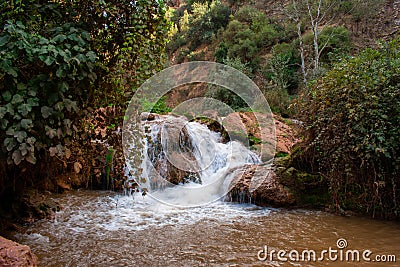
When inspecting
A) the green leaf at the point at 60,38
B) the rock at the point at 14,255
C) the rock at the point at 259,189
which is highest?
the green leaf at the point at 60,38

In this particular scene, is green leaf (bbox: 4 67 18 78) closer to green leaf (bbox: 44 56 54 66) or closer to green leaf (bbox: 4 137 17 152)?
green leaf (bbox: 44 56 54 66)

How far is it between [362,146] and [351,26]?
44.6 feet

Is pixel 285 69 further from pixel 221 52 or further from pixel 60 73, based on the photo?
pixel 60 73

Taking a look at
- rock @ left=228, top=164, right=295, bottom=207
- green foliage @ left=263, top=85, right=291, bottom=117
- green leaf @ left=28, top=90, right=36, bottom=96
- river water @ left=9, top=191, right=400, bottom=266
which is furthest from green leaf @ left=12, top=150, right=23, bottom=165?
green foliage @ left=263, top=85, right=291, bottom=117

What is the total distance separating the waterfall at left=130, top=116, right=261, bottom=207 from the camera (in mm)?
5977

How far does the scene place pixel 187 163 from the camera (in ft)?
22.4

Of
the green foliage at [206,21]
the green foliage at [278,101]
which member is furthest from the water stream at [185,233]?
the green foliage at [206,21]

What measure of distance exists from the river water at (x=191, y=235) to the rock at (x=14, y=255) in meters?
0.59

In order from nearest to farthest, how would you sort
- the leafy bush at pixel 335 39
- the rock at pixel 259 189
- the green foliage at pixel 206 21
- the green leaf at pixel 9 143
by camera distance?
the green leaf at pixel 9 143 < the rock at pixel 259 189 < the leafy bush at pixel 335 39 < the green foliage at pixel 206 21

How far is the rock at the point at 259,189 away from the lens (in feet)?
17.0

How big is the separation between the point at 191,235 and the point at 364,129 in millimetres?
2683

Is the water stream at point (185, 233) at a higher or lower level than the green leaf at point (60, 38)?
lower

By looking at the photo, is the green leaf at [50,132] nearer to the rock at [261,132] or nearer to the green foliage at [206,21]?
the rock at [261,132]

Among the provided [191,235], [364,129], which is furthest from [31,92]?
[364,129]
